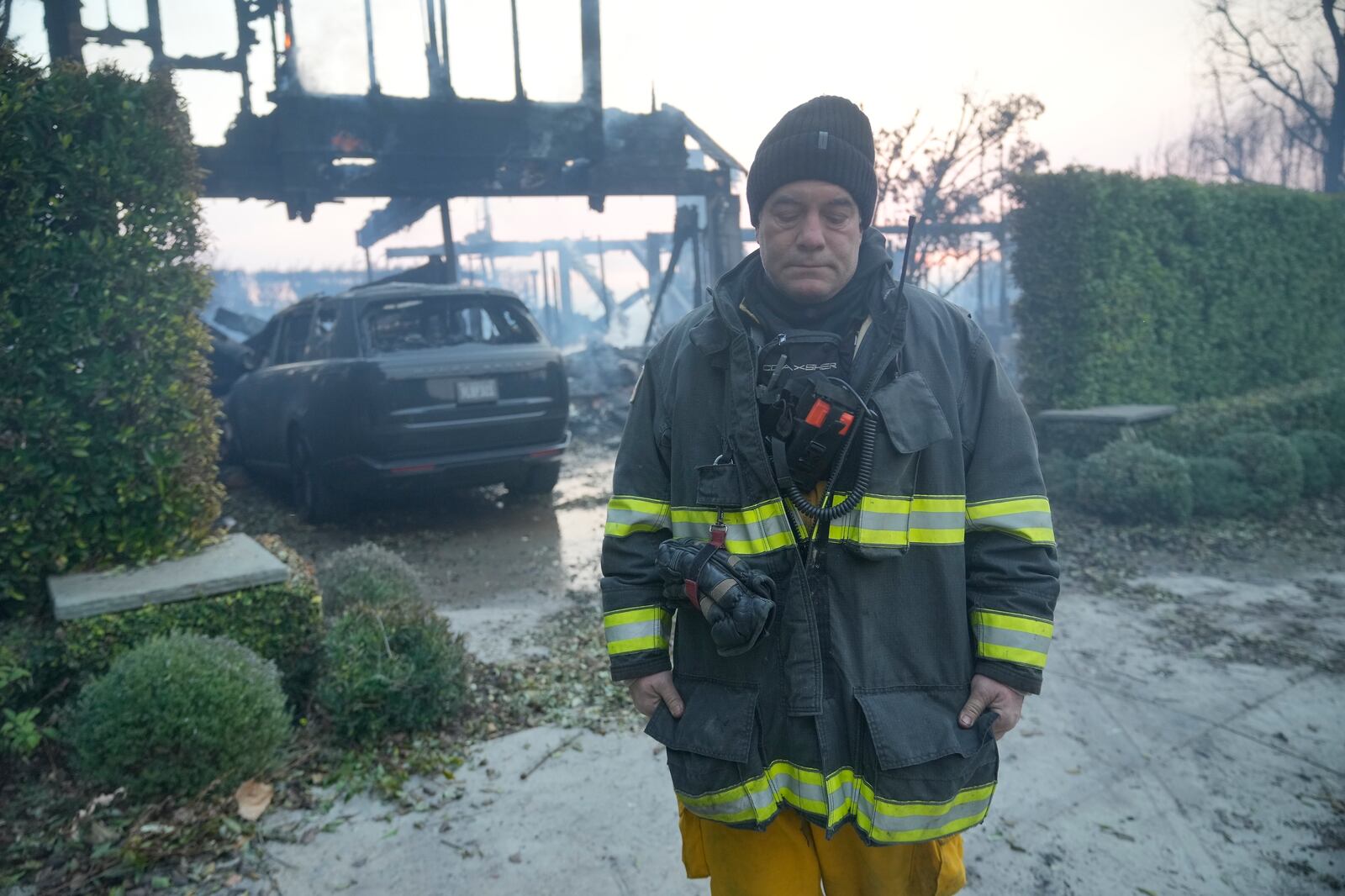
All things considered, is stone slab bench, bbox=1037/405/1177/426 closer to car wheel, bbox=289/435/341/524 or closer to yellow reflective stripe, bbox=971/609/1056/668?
car wheel, bbox=289/435/341/524

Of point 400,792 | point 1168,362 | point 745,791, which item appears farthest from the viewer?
point 1168,362

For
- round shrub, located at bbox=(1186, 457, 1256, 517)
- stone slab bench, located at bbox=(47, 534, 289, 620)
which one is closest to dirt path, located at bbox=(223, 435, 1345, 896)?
stone slab bench, located at bbox=(47, 534, 289, 620)

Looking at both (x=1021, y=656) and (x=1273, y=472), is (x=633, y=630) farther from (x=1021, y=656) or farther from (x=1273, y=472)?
(x=1273, y=472)

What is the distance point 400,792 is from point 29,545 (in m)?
2.01

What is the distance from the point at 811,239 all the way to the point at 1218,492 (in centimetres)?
678

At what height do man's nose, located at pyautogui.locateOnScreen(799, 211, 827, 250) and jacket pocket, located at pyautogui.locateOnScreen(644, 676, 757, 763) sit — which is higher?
man's nose, located at pyautogui.locateOnScreen(799, 211, 827, 250)

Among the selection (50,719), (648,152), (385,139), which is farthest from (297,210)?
(50,719)

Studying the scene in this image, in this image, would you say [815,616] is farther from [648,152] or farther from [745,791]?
[648,152]

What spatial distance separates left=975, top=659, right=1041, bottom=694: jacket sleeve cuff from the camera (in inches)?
65.3

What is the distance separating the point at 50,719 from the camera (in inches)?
128

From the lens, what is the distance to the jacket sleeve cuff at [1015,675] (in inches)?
65.3

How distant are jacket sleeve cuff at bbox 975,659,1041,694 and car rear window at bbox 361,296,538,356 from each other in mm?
5770

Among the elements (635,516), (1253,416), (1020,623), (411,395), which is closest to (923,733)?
(1020,623)

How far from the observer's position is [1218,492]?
23.1 ft
